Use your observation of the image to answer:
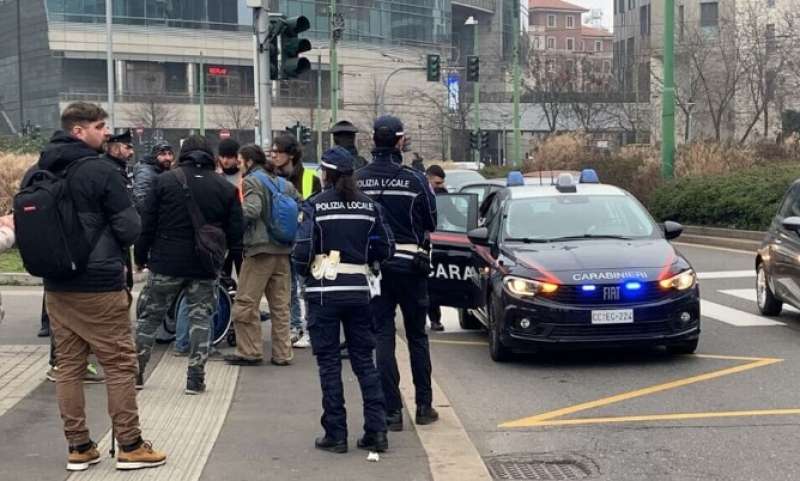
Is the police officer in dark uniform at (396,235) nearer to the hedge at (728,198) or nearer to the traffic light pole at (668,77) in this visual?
the hedge at (728,198)

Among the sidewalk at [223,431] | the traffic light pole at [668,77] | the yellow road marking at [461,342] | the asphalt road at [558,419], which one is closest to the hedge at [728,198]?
the traffic light pole at [668,77]

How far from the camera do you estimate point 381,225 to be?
21.6ft

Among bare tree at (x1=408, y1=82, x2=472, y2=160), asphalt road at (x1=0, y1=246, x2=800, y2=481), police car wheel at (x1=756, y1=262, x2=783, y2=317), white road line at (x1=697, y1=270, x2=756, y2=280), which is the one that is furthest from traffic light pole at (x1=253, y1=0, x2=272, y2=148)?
bare tree at (x1=408, y1=82, x2=472, y2=160)

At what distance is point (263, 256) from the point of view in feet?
31.2

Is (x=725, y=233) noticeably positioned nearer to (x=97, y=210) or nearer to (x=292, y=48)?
(x=292, y=48)

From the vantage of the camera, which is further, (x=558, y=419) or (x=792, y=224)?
(x=792, y=224)

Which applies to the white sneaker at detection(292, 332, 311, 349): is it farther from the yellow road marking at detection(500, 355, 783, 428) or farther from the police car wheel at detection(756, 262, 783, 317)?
the police car wheel at detection(756, 262, 783, 317)

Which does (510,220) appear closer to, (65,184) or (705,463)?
(705,463)

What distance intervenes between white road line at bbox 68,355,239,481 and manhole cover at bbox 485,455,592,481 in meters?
1.70

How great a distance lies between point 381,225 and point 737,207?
17817mm

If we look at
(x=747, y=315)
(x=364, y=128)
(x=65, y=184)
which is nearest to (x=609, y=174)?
(x=747, y=315)

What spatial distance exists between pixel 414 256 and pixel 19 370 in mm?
3975

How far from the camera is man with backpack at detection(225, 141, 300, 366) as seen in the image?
31.0ft

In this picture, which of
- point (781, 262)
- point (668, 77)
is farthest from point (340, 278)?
point (668, 77)
